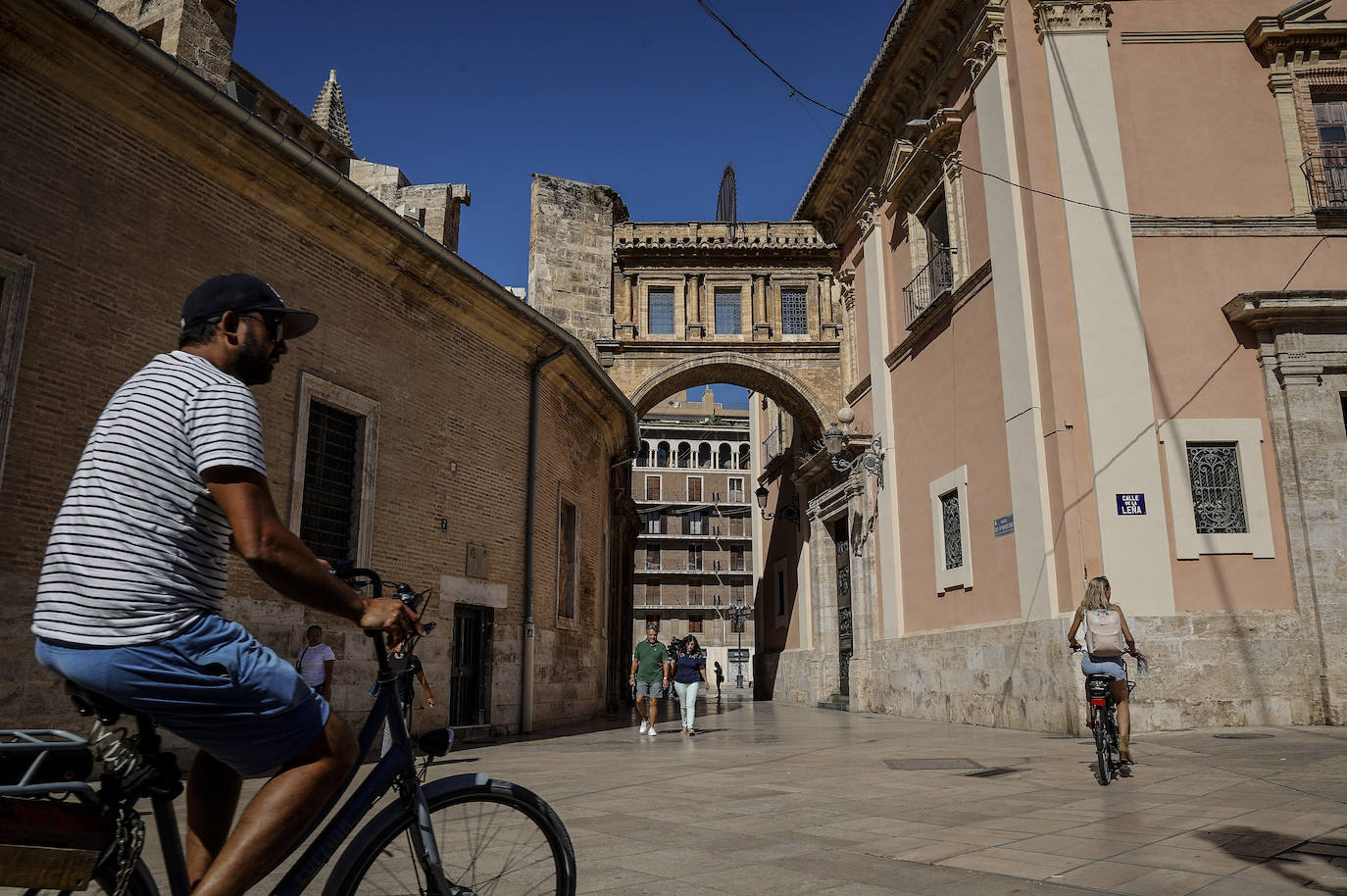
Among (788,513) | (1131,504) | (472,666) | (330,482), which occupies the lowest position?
(472,666)

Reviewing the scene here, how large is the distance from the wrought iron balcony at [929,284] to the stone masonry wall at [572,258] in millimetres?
9980

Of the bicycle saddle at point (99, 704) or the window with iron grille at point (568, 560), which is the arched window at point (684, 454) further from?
the bicycle saddle at point (99, 704)

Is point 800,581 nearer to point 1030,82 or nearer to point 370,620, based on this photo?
point 1030,82

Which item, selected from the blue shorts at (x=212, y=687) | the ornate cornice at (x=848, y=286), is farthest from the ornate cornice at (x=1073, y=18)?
the blue shorts at (x=212, y=687)

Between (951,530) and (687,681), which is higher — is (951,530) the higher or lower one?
the higher one

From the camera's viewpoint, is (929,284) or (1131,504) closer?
(1131,504)

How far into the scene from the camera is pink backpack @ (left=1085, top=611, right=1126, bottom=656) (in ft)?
25.2

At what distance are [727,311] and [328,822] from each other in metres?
24.7

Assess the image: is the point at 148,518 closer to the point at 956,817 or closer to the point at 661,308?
the point at 956,817

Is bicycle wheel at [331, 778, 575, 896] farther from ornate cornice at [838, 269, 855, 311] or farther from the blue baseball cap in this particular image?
ornate cornice at [838, 269, 855, 311]

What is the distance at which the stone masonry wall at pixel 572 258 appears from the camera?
25.5m

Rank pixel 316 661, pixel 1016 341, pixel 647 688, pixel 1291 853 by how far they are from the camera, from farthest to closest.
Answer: pixel 647 688
pixel 1016 341
pixel 316 661
pixel 1291 853

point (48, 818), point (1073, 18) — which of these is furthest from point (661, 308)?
point (48, 818)

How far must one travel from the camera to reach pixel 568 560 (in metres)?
16.7
